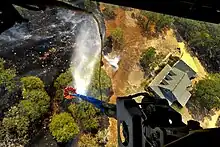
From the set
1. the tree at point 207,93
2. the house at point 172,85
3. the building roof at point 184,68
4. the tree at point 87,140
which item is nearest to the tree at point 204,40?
the building roof at point 184,68

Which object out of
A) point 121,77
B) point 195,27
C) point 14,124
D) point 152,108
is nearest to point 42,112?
point 14,124

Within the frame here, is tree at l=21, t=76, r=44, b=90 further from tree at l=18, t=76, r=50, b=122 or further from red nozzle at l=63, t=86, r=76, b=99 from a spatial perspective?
red nozzle at l=63, t=86, r=76, b=99

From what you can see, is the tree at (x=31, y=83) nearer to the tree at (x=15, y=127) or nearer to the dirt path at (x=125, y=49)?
the tree at (x=15, y=127)

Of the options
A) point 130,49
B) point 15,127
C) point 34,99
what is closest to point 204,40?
point 130,49

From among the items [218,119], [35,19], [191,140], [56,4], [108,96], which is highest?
[56,4]

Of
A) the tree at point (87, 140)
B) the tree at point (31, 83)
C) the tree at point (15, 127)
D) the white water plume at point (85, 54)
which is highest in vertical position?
the tree at point (31, 83)

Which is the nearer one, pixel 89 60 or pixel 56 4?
pixel 56 4

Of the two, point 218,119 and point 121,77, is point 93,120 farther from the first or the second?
point 218,119
